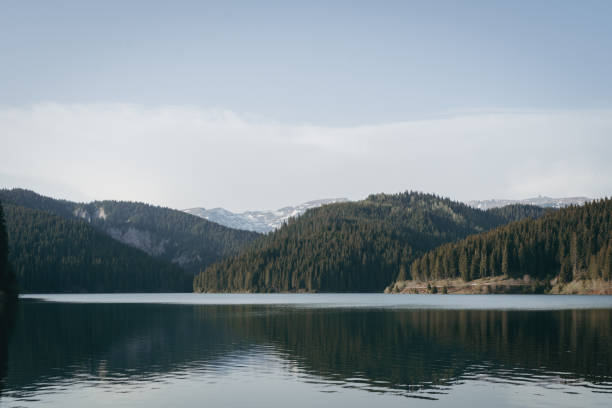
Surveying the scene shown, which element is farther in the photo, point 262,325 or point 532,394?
point 262,325

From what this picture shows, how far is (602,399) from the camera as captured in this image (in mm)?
37156

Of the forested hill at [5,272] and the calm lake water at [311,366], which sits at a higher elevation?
the forested hill at [5,272]

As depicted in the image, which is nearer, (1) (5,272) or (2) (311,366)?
(2) (311,366)

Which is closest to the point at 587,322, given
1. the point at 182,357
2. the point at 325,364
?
the point at 325,364

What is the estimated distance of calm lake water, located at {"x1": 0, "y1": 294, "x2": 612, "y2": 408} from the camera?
3891 cm

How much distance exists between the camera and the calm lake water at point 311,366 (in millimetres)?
38906

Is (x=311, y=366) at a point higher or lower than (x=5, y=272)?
lower

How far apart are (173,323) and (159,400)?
60509mm

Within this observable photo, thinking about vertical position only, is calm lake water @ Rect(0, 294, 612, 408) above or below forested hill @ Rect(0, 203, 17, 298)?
below

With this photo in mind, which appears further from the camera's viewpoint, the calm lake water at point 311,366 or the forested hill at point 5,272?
the forested hill at point 5,272

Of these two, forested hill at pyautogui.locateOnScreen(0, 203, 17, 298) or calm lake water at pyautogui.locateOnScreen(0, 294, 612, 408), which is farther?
forested hill at pyautogui.locateOnScreen(0, 203, 17, 298)

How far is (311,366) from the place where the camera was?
51.5 metres

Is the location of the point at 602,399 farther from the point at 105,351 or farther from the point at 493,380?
the point at 105,351

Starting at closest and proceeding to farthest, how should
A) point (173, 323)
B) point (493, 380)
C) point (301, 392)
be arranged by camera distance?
point (301, 392), point (493, 380), point (173, 323)
